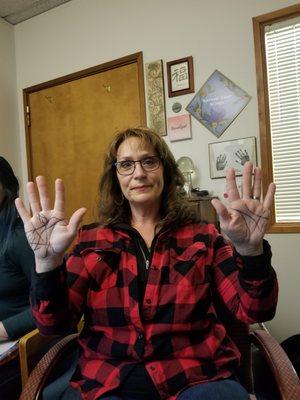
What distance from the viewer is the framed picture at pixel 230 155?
1927 mm

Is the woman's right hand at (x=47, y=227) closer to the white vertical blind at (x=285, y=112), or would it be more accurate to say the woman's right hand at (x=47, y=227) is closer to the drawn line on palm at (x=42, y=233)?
the drawn line on palm at (x=42, y=233)

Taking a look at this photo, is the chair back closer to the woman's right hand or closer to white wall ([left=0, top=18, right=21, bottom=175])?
the woman's right hand

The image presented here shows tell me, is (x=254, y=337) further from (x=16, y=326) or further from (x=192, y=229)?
(x=16, y=326)

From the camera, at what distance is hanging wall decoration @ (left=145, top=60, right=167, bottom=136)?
7.09 feet

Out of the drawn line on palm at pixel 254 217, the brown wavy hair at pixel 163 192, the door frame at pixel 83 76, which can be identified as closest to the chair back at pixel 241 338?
the brown wavy hair at pixel 163 192

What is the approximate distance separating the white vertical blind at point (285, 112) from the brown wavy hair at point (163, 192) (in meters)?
0.92

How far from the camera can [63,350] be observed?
1.04m

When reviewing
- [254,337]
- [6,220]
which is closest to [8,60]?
[6,220]

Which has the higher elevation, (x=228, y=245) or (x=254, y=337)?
(x=228, y=245)

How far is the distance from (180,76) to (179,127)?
32cm

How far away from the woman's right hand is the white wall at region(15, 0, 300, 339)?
1366 millimetres

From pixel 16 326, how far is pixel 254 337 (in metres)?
0.80

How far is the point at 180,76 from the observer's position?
2096mm

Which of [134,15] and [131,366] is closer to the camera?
[131,366]
